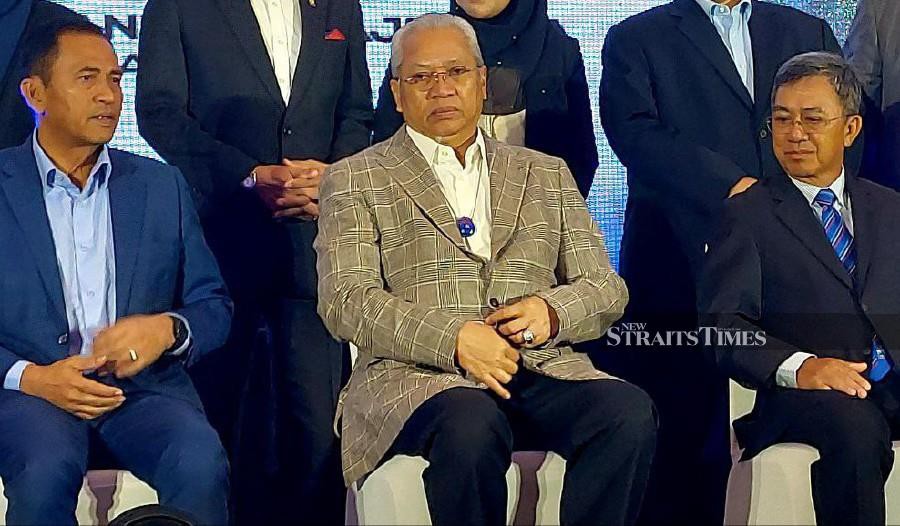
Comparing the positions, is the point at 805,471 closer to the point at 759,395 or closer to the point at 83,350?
the point at 759,395

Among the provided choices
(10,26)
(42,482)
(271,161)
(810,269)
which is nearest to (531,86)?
(271,161)

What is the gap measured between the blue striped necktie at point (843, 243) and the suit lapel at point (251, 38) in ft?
4.59

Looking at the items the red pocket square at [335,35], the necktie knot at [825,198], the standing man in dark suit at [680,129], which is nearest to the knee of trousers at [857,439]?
the necktie knot at [825,198]

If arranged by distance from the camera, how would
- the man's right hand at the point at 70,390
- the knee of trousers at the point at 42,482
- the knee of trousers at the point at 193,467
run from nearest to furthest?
the knee of trousers at the point at 42,482
the knee of trousers at the point at 193,467
the man's right hand at the point at 70,390

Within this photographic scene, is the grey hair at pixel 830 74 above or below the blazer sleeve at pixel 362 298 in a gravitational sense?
above

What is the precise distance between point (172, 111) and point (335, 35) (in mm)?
467

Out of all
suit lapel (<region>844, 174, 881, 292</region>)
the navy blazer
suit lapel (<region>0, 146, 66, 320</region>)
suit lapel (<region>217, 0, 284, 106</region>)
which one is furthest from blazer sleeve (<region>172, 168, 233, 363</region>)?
suit lapel (<region>844, 174, 881, 292</region>)

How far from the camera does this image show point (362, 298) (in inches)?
108

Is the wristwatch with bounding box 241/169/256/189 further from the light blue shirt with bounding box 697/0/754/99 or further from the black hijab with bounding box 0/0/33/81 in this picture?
the light blue shirt with bounding box 697/0/754/99

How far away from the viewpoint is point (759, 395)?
9.70 feet

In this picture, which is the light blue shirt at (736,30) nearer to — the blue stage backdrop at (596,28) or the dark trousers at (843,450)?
the blue stage backdrop at (596,28)

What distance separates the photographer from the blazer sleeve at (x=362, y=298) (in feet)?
8.78

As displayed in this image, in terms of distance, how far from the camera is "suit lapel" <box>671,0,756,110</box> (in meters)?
3.38

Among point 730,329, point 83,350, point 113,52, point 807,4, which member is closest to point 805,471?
point 730,329
